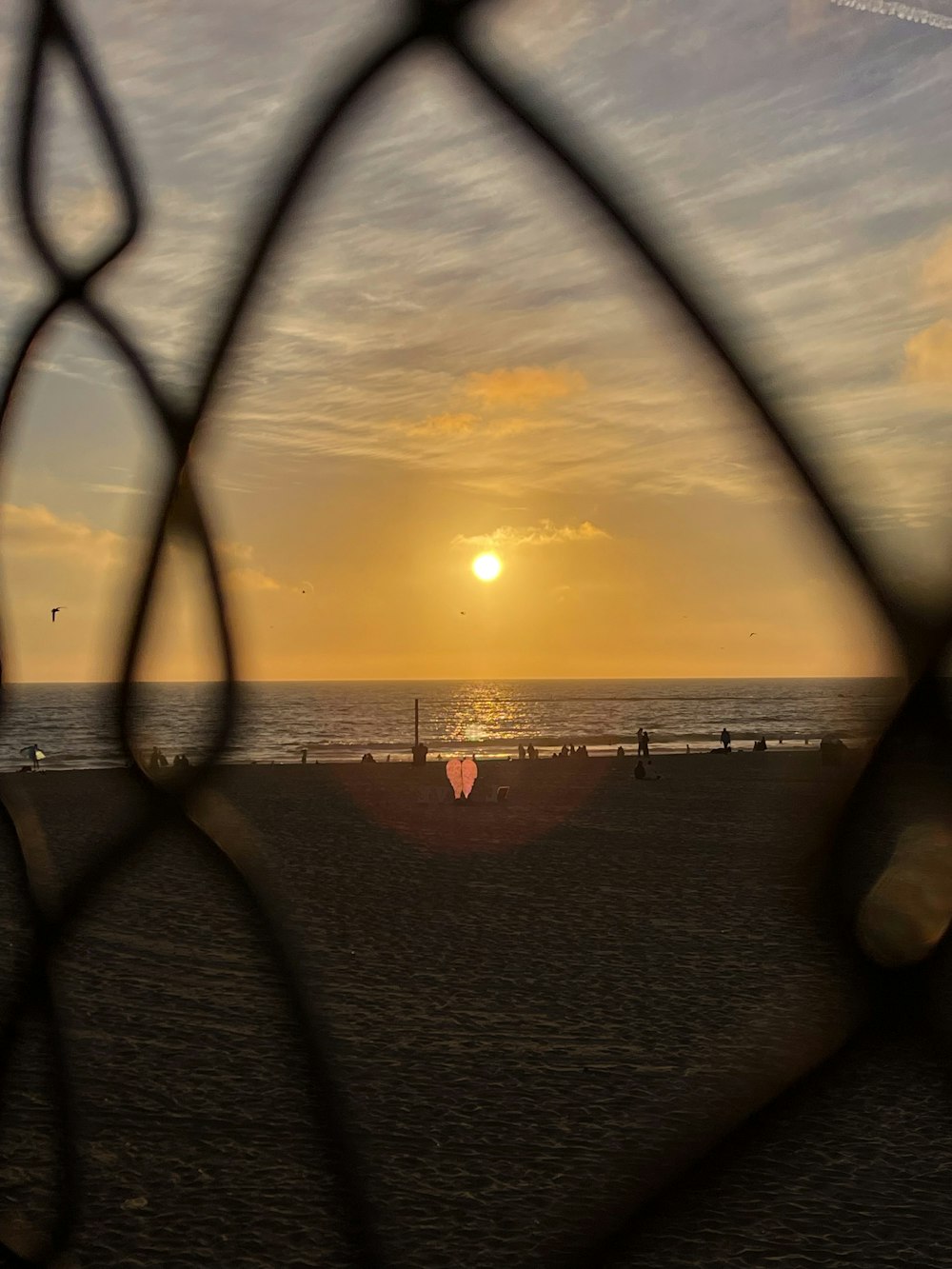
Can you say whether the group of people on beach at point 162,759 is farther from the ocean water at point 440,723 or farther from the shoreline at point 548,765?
the shoreline at point 548,765

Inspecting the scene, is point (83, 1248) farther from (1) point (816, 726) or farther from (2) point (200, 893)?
(1) point (816, 726)

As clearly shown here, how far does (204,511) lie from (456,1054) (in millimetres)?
7868

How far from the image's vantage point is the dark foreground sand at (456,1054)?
5777mm

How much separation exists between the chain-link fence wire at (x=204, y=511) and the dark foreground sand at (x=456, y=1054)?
0.06 meters

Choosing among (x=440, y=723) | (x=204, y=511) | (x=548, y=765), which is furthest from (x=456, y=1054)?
(x=440, y=723)

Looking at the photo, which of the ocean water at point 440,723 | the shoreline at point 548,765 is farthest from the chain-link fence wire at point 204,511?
the shoreline at point 548,765

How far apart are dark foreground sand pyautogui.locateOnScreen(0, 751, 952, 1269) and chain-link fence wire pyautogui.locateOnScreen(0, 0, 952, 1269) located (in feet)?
0.18

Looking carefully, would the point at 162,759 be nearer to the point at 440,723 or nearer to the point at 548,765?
the point at 548,765

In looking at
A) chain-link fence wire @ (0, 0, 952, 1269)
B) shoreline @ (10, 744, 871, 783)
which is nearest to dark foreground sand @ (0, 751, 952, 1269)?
chain-link fence wire @ (0, 0, 952, 1269)

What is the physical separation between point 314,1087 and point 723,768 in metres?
39.7

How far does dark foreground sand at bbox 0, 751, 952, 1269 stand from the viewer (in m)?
5.78

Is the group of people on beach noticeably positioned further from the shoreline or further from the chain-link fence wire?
the shoreline

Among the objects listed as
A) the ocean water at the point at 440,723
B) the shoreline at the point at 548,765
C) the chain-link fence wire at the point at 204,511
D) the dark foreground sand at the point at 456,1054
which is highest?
the ocean water at the point at 440,723

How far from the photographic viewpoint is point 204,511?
1.43 m
